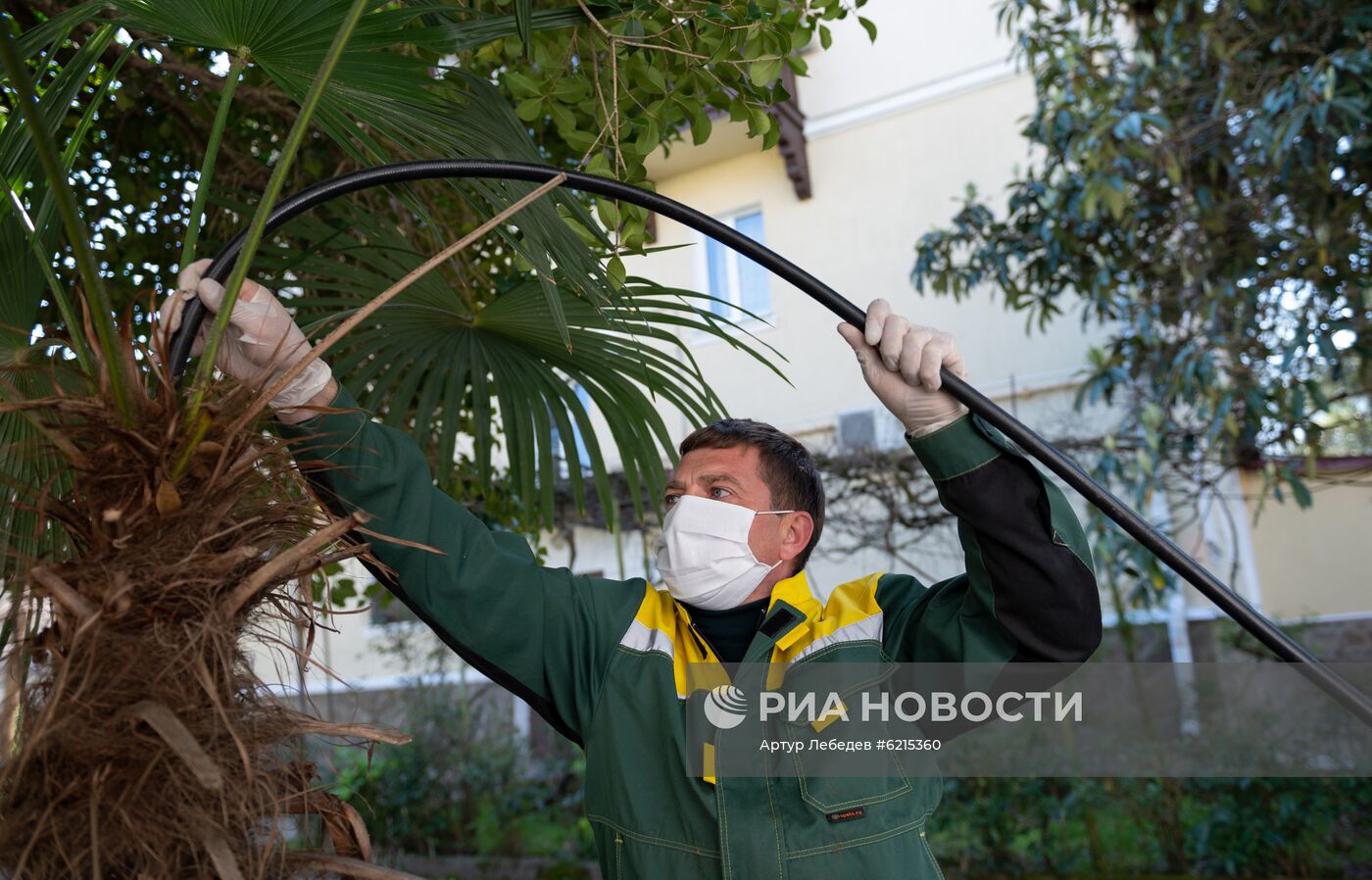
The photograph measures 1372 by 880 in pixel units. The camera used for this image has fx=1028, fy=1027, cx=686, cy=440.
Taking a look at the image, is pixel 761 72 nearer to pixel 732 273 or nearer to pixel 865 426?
pixel 865 426

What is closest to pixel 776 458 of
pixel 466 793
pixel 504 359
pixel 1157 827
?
pixel 504 359

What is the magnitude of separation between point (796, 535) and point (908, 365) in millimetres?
576

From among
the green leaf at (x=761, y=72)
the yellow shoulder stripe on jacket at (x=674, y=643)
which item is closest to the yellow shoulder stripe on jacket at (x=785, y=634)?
the yellow shoulder stripe on jacket at (x=674, y=643)

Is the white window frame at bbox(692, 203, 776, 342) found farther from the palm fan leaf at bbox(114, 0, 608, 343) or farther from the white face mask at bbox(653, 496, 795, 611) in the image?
the palm fan leaf at bbox(114, 0, 608, 343)

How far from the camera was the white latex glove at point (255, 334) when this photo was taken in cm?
123

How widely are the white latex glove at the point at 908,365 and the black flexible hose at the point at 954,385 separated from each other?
0.03 m

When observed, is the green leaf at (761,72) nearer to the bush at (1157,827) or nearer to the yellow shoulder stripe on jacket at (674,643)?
the yellow shoulder stripe on jacket at (674,643)

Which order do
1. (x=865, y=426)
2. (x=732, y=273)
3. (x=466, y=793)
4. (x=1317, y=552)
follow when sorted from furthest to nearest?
(x=732, y=273), (x=865, y=426), (x=1317, y=552), (x=466, y=793)

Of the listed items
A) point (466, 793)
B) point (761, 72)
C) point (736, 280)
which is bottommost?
point (466, 793)

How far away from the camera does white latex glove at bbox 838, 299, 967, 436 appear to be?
1514 millimetres

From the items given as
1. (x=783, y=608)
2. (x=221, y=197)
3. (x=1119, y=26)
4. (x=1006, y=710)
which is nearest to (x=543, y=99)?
(x=221, y=197)

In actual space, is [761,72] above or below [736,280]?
below

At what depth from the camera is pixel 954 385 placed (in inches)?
58.9

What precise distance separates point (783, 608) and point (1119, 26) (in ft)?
26.9
